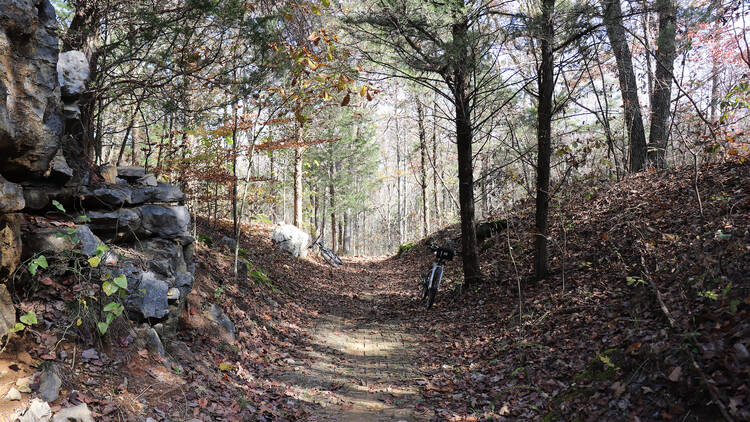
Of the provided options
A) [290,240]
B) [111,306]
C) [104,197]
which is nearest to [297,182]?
[290,240]

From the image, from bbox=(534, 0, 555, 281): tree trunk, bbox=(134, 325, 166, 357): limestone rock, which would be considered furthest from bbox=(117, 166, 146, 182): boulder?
bbox=(534, 0, 555, 281): tree trunk

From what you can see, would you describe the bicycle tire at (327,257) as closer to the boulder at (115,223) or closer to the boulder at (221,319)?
the boulder at (221,319)

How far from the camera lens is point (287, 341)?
704 centimetres

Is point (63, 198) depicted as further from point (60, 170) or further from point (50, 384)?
point (50, 384)

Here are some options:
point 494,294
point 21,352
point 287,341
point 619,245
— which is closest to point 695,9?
point 619,245

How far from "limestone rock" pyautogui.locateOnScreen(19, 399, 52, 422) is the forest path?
2.35 meters

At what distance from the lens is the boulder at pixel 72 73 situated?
4625mm

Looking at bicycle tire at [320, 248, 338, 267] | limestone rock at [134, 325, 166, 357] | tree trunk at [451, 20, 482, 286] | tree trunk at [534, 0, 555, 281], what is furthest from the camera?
bicycle tire at [320, 248, 338, 267]

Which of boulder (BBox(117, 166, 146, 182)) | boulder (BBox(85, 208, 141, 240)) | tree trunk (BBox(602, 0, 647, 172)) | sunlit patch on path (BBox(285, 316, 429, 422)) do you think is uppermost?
tree trunk (BBox(602, 0, 647, 172))

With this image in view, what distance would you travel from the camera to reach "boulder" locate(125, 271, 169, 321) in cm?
447

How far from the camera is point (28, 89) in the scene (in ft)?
12.1

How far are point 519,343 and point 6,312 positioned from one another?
536 cm

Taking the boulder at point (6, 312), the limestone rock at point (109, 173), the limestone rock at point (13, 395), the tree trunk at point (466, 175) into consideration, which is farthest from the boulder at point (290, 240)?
the limestone rock at point (13, 395)

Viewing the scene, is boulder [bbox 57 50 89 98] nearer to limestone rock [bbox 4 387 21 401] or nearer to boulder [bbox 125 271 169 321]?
boulder [bbox 125 271 169 321]
